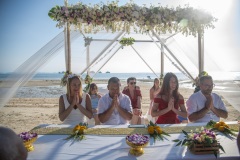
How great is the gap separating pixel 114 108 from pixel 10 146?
122 inches

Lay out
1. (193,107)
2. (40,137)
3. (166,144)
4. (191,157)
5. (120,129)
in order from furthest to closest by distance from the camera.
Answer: (193,107)
(120,129)
(40,137)
(166,144)
(191,157)

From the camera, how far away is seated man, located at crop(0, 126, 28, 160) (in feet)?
3.51

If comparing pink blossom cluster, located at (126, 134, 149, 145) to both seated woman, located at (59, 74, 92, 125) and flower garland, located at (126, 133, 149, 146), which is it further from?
seated woman, located at (59, 74, 92, 125)

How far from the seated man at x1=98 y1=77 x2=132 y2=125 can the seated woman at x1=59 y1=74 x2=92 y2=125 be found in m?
0.29

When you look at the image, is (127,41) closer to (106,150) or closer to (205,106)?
(205,106)

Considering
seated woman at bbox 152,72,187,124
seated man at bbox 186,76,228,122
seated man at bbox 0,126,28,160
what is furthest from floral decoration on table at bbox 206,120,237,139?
seated man at bbox 0,126,28,160

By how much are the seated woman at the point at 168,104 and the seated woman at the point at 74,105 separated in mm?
1361

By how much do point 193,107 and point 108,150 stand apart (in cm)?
230

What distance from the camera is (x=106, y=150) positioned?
2535 millimetres

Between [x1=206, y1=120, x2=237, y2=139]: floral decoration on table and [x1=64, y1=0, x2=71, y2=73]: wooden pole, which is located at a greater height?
[x1=64, y1=0, x2=71, y2=73]: wooden pole

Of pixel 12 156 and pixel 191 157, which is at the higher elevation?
pixel 12 156

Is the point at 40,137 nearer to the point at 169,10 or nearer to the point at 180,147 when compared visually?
the point at 180,147

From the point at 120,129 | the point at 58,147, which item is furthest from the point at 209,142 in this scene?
the point at 58,147

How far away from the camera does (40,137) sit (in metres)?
3.05
